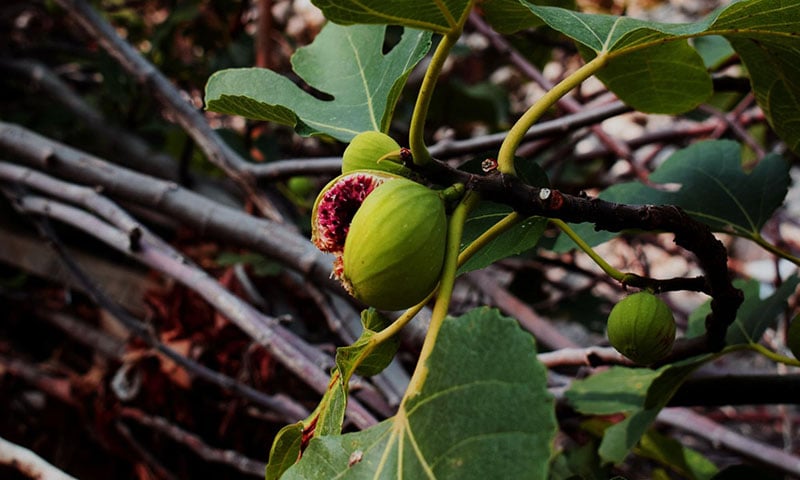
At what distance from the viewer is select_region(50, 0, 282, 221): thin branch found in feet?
5.12

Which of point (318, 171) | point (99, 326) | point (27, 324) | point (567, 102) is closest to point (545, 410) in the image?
point (318, 171)

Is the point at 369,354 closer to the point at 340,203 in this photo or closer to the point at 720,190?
the point at 340,203

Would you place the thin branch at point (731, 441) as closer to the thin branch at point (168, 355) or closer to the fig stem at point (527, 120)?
the thin branch at point (168, 355)

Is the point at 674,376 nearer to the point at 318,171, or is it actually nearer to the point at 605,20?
the point at 605,20

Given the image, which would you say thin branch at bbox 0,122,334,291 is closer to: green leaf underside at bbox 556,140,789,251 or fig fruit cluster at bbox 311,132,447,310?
green leaf underside at bbox 556,140,789,251

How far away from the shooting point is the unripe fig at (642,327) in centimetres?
67

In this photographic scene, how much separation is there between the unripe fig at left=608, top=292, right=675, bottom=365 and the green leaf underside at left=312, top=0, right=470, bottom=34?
31cm

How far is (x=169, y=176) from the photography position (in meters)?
2.17

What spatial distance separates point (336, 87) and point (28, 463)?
69cm

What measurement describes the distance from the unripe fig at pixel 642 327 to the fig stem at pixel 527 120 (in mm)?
190

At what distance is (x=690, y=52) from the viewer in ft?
2.82

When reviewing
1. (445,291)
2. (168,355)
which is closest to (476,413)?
(445,291)

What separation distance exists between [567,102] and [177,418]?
119 cm

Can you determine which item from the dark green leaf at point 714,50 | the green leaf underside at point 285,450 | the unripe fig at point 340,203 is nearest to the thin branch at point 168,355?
the green leaf underside at point 285,450
